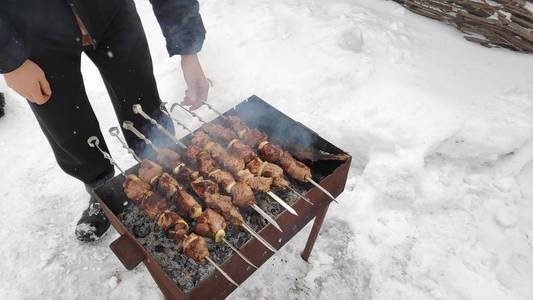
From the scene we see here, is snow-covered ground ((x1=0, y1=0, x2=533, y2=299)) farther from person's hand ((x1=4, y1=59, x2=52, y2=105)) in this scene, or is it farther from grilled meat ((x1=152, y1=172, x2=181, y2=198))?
person's hand ((x1=4, y1=59, x2=52, y2=105))

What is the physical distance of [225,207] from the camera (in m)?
2.43

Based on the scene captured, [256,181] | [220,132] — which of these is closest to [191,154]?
[220,132]

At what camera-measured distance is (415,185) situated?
4.00m

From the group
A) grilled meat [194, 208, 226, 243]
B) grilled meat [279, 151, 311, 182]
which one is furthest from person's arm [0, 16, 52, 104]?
grilled meat [279, 151, 311, 182]

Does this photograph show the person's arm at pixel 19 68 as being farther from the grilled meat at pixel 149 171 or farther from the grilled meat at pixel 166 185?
the grilled meat at pixel 166 185

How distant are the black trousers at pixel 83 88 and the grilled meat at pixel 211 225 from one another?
116 cm

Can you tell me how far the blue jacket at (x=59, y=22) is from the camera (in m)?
2.21

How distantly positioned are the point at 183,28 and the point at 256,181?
4.94 ft

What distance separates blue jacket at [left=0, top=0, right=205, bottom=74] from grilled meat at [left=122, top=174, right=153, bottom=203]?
99 centimetres

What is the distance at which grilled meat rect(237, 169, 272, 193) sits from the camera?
2.58 meters

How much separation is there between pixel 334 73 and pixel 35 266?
13.8 feet

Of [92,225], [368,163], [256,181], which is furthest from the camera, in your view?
[368,163]

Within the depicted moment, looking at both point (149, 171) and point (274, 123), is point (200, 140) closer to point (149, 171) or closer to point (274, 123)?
point (149, 171)

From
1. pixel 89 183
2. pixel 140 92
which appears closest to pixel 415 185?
pixel 140 92
